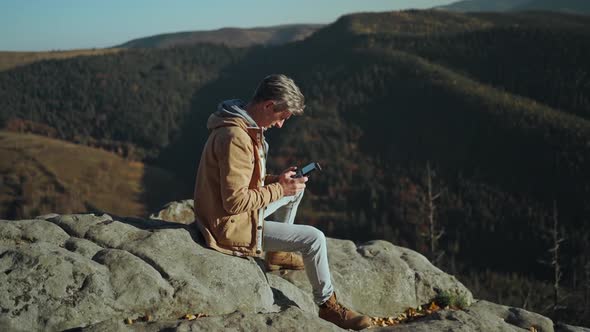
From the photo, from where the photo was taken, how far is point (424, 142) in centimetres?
16300

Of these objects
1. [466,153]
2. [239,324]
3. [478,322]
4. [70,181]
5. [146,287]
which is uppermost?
[146,287]

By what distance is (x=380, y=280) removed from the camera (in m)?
11.3

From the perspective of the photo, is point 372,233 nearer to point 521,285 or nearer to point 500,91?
point 521,285

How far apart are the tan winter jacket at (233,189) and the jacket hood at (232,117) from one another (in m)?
0.01

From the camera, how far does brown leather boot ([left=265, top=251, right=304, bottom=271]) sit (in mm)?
10062

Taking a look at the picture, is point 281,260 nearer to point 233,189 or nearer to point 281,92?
point 233,189

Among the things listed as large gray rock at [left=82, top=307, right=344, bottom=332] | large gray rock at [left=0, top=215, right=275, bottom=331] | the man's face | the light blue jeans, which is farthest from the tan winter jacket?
large gray rock at [left=82, top=307, right=344, bottom=332]

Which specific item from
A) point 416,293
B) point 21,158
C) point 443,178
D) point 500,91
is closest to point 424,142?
point 443,178

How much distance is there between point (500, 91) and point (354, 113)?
4837 centimetres

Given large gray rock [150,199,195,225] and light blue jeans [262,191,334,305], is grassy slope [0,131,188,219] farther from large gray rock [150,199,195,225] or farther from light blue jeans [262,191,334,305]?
light blue jeans [262,191,334,305]

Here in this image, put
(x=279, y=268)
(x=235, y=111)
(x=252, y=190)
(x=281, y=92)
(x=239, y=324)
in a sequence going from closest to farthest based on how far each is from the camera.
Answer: (x=239, y=324), (x=281, y=92), (x=252, y=190), (x=235, y=111), (x=279, y=268)

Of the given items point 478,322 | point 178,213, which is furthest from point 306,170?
point 178,213

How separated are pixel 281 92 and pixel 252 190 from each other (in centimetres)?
148

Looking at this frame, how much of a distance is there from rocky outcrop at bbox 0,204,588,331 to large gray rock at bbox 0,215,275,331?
0.01 metres
